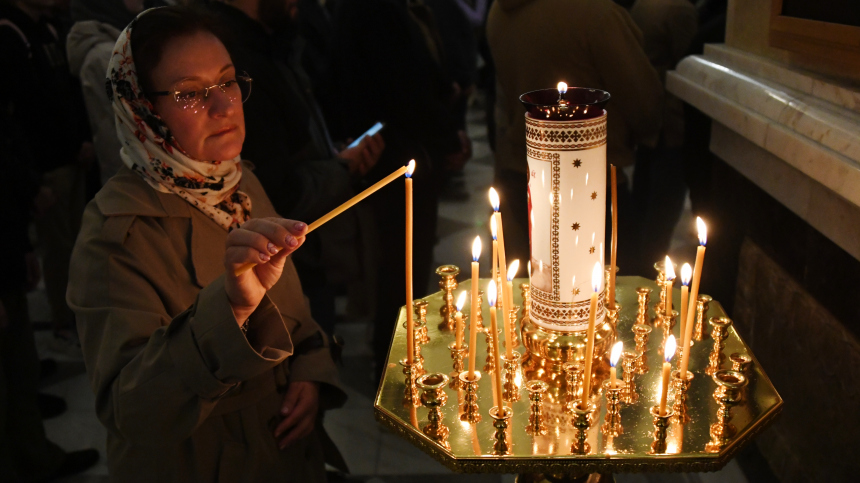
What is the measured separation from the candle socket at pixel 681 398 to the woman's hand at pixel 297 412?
2.81 ft

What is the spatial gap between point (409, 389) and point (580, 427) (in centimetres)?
36

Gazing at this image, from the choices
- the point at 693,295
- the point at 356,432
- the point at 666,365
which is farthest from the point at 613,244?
the point at 356,432

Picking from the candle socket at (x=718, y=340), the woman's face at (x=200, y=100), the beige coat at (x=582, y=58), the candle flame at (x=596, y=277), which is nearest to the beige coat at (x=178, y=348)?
the woman's face at (x=200, y=100)

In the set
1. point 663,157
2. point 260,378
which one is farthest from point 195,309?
point 663,157

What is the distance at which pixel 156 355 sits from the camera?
1.29 m

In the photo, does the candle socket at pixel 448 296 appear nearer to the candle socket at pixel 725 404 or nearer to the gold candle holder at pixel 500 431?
the gold candle holder at pixel 500 431

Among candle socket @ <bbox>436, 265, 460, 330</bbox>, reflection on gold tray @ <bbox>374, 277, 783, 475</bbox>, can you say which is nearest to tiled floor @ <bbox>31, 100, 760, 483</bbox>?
candle socket @ <bbox>436, 265, 460, 330</bbox>

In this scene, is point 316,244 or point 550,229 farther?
point 316,244

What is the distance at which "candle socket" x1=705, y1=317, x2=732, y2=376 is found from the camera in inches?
56.9

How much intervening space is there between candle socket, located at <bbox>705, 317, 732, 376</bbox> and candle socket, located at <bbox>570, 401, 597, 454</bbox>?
38cm

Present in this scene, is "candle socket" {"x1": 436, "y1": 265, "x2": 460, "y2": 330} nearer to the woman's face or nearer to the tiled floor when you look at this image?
the woman's face

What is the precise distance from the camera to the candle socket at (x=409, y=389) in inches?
53.6

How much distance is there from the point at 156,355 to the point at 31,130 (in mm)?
2650

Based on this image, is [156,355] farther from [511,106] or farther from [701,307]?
[511,106]
